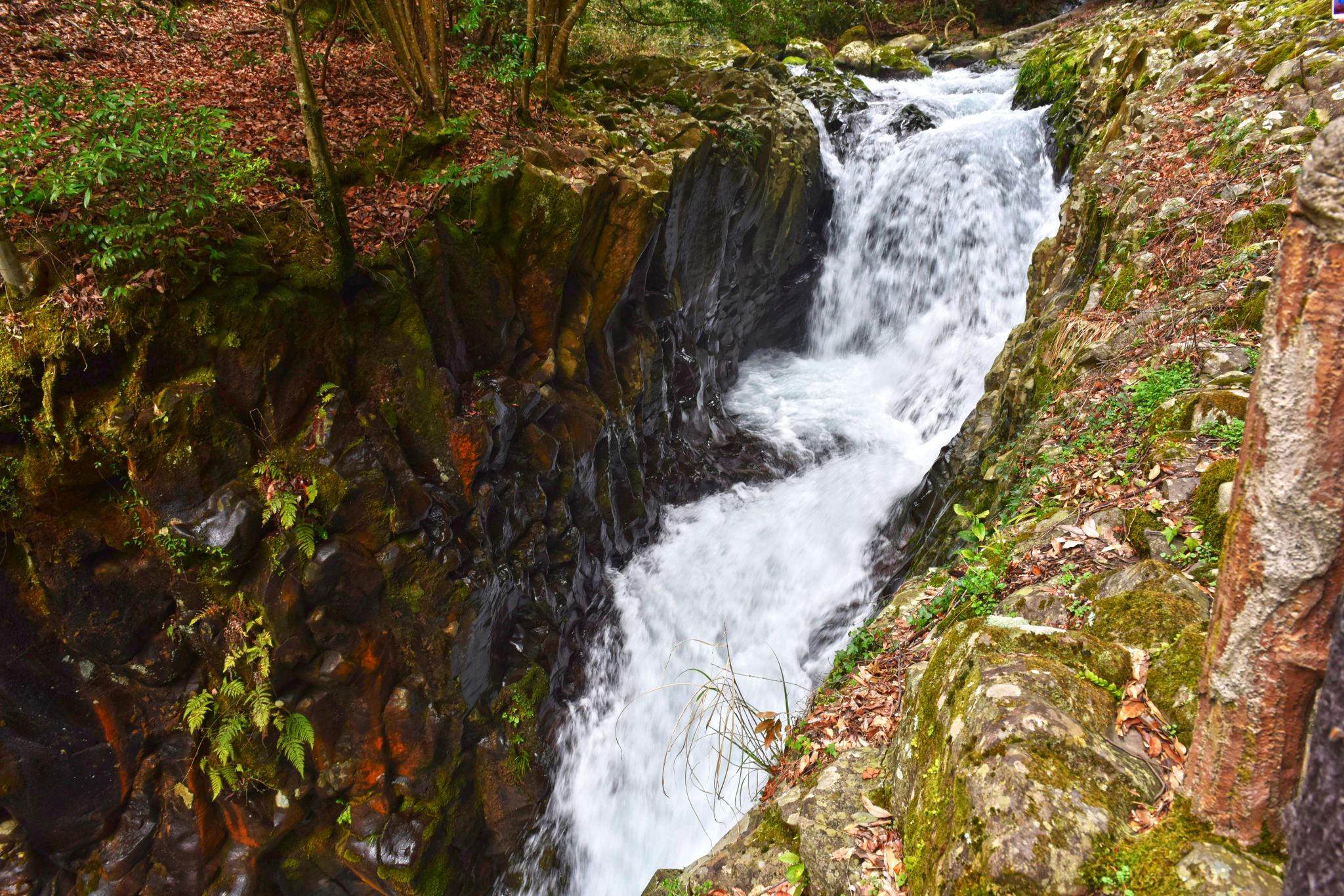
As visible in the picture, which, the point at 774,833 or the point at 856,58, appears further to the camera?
the point at 856,58

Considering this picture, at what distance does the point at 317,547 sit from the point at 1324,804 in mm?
5608

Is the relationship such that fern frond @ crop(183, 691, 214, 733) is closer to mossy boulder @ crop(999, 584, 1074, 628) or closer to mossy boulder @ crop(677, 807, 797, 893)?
mossy boulder @ crop(677, 807, 797, 893)

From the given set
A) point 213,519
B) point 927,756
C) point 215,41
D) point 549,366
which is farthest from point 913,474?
point 215,41

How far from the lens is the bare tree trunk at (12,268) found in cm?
402

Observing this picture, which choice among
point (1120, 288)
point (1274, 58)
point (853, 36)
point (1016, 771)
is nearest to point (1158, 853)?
point (1016, 771)

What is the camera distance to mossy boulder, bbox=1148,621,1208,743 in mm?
2340

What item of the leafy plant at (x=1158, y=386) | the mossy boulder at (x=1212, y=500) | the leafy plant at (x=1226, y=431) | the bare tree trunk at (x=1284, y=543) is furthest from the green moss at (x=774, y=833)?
the leafy plant at (x=1158, y=386)

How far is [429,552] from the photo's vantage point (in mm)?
5480

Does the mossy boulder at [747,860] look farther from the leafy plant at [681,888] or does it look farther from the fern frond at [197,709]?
the fern frond at [197,709]

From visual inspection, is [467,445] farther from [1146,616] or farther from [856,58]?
[856,58]

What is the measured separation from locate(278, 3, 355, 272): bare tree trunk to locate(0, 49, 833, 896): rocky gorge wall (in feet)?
1.01

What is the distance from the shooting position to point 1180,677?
245 cm

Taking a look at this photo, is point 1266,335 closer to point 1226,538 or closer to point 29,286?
point 1226,538

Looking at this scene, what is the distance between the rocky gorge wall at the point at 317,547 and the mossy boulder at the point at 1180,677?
201 inches
